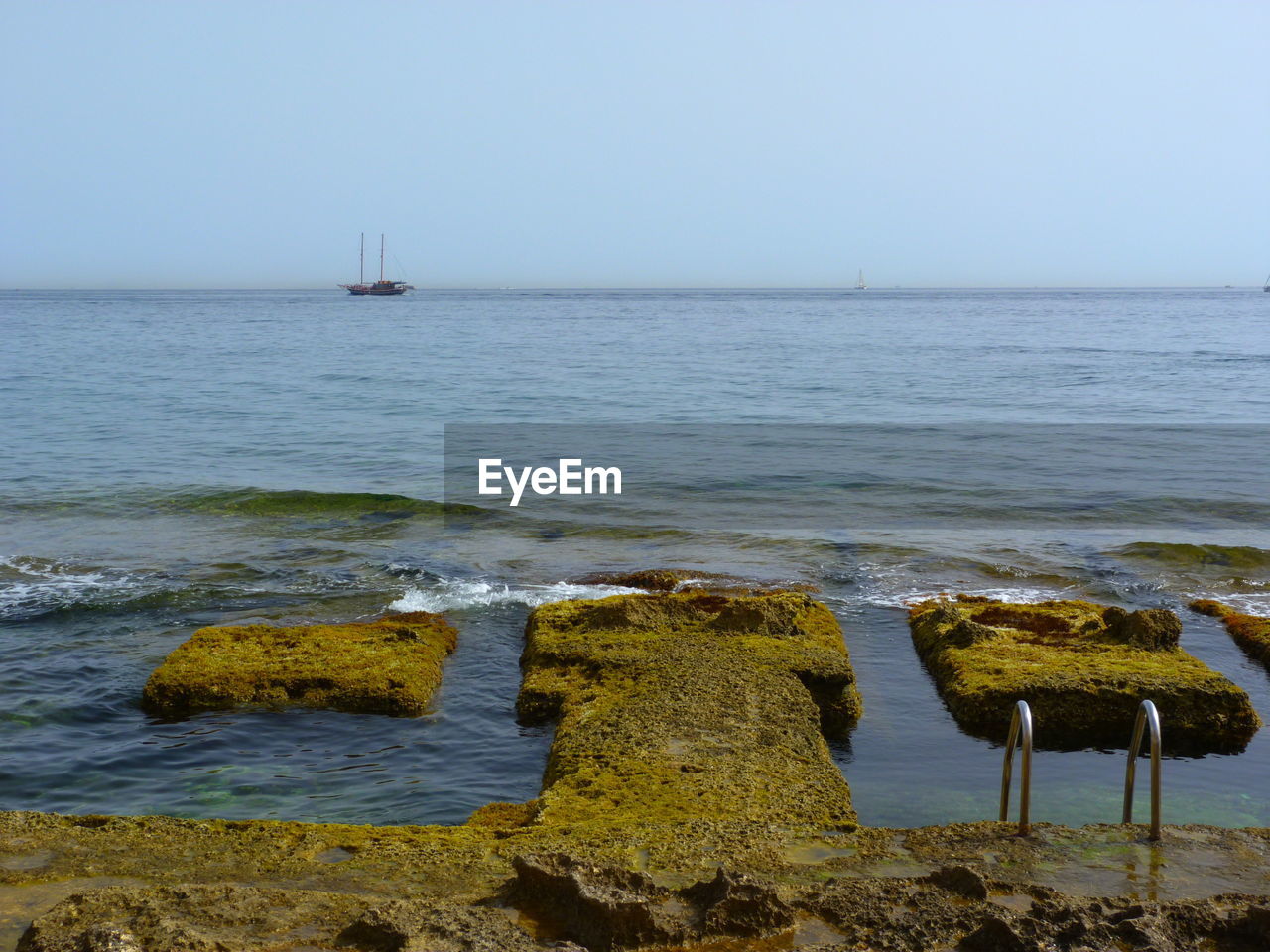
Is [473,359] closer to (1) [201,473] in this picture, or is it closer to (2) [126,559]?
(1) [201,473]

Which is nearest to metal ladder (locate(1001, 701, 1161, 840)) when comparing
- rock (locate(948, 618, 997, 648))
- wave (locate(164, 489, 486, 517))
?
rock (locate(948, 618, 997, 648))

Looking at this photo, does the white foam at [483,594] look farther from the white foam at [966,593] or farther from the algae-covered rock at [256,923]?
the algae-covered rock at [256,923]

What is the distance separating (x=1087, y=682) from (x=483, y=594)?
6.34 m

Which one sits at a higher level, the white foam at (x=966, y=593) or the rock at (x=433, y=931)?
the rock at (x=433, y=931)

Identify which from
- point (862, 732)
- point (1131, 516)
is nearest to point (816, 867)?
point (862, 732)

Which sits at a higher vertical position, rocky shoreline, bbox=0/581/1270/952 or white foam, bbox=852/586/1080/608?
rocky shoreline, bbox=0/581/1270/952

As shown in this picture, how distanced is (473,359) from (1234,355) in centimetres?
3508

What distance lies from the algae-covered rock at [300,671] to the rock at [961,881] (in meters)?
4.42

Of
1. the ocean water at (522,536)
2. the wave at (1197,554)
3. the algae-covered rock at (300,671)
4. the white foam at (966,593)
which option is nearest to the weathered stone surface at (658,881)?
the ocean water at (522,536)

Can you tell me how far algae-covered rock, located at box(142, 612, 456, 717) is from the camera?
8.13 metres

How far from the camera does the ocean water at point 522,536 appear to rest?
7.18m

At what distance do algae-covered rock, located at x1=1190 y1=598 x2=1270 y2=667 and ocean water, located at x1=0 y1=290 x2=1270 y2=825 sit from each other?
16 cm

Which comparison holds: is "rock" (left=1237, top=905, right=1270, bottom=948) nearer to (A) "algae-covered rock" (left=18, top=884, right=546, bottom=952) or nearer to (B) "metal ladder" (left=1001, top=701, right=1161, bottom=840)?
(B) "metal ladder" (left=1001, top=701, right=1161, bottom=840)

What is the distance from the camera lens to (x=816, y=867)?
5.08m
